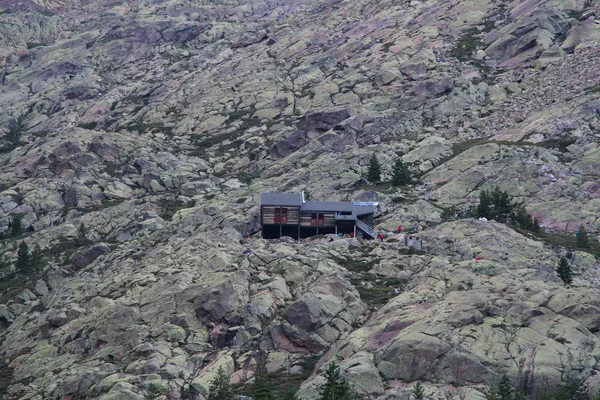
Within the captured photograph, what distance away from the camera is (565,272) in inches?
3243

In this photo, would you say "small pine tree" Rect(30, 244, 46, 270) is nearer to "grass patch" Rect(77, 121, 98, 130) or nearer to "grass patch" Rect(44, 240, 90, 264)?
"grass patch" Rect(44, 240, 90, 264)

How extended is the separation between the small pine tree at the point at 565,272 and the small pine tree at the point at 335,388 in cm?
2812

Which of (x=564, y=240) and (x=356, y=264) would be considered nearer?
(x=356, y=264)

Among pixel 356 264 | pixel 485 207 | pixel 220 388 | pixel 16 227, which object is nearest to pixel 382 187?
pixel 485 207

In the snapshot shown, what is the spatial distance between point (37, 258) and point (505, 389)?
74909 mm

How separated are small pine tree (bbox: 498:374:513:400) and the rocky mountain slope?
1656mm

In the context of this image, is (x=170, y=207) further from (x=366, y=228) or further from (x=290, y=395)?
(x=290, y=395)

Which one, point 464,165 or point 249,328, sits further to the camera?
point 464,165

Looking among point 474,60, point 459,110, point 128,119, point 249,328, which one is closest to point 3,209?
point 128,119

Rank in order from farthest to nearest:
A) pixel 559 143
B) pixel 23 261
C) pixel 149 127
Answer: pixel 149 127, pixel 559 143, pixel 23 261

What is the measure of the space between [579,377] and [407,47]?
12485 cm

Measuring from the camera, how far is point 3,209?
134m

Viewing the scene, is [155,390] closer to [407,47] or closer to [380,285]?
[380,285]

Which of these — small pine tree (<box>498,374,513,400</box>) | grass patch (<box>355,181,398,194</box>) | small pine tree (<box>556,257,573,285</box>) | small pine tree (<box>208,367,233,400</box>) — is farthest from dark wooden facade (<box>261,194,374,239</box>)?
small pine tree (<box>498,374,513,400</box>)
